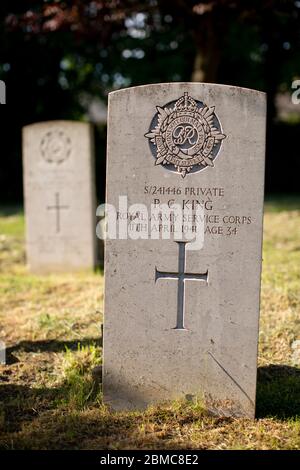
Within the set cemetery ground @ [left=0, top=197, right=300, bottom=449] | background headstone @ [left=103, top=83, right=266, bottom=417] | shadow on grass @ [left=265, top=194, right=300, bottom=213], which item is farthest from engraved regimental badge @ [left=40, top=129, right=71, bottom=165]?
shadow on grass @ [left=265, top=194, right=300, bottom=213]

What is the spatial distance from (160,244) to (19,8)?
12.8 meters

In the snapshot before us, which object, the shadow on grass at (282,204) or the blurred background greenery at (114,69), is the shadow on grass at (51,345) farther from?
the blurred background greenery at (114,69)

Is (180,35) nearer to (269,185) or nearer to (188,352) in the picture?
(269,185)

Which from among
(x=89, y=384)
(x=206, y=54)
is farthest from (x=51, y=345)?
A: (x=206, y=54)

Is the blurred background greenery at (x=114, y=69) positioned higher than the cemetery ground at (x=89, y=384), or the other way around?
the blurred background greenery at (x=114, y=69)

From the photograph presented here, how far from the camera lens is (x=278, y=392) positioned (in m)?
3.92

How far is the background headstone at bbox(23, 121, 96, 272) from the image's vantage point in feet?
24.1

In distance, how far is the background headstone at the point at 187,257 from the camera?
3.47 metres

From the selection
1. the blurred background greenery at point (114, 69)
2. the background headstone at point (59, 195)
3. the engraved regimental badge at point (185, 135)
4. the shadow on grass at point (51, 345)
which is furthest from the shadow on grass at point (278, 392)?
the blurred background greenery at point (114, 69)

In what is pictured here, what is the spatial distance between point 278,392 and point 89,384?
4.39 ft

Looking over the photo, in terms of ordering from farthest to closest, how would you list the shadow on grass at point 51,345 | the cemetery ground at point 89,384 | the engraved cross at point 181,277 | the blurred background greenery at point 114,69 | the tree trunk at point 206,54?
the blurred background greenery at point 114,69 < the tree trunk at point 206,54 < the shadow on grass at point 51,345 < the engraved cross at point 181,277 < the cemetery ground at point 89,384

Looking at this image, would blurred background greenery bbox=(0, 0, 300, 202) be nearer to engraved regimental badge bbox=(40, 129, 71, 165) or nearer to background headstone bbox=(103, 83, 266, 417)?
engraved regimental badge bbox=(40, 129, 71, 165)

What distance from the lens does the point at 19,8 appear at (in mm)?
14414

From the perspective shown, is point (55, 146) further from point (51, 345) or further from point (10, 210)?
point (10, 210)
